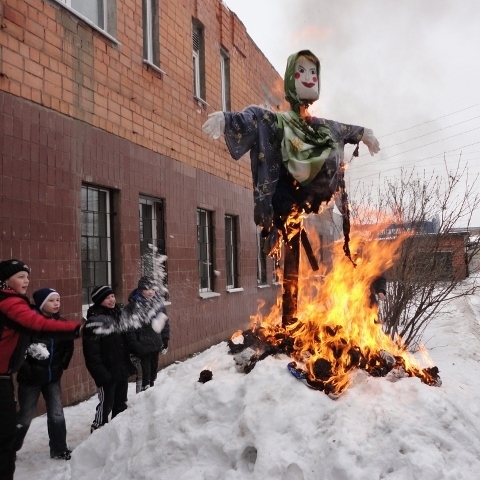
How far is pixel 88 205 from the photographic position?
7.08 metres

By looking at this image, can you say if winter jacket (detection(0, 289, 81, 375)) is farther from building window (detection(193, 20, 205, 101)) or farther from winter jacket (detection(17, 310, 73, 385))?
building window (detection(193, 20, 205, 101))

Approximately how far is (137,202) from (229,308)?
4.15 m

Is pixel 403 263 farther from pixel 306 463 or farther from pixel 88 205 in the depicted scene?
pixel 306 463

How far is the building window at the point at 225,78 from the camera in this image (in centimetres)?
1191

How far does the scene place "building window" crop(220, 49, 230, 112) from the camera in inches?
469

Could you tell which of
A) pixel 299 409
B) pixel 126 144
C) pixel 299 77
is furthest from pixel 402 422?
pixel 126 144

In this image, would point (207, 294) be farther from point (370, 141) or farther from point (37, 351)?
point (370, 141)

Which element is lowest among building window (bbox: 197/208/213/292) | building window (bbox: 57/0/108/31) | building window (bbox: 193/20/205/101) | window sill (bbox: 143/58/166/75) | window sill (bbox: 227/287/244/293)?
window sill (bbox: 227/287/244/293)

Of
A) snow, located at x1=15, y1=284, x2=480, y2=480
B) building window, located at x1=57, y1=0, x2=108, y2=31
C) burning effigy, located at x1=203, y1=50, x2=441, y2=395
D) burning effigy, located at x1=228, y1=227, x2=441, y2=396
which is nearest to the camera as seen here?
snow, located at x1=15, y1=284, x2=480, y2=480

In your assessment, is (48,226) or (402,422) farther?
(48,226)

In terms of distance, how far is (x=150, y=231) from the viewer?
28.3 feet

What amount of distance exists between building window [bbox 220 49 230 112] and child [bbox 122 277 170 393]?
22.4ft

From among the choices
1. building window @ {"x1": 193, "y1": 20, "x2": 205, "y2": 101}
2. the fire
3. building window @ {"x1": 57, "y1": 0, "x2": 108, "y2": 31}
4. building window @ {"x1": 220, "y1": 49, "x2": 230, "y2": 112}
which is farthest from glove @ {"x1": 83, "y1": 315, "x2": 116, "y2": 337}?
building window @ {"x1": 220, "y1": 49, "x2": 230, "y2": 112}

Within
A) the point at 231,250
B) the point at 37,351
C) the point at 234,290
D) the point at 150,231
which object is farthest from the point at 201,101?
the point at 37,351
